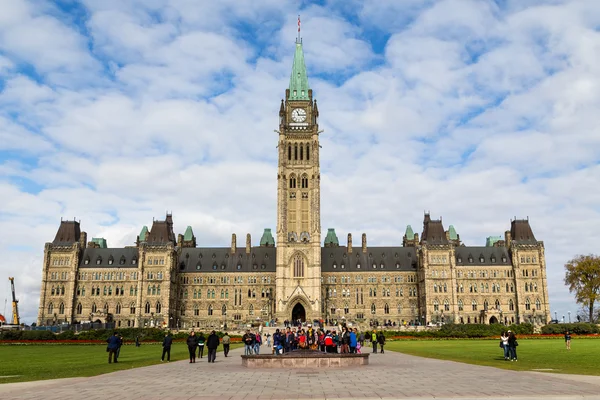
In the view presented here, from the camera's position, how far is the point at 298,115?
403ft

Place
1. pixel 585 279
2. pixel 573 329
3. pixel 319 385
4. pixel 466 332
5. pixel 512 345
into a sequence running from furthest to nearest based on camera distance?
1. pixel 585 279
2. pixel 573 329
3. pixel 466 332
4. pixel 512 345
5. pixel 319 385

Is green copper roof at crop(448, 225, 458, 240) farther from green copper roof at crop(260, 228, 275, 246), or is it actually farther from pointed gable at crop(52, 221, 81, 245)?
pointed gable at crop(52, 221, 81, 245)

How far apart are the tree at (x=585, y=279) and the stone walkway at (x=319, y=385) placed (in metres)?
87.1

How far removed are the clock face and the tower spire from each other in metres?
3.04

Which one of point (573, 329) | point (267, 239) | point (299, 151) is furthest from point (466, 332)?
point (267, 239)

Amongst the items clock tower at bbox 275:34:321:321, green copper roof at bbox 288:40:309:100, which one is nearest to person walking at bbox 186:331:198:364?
clock tower at bbox 275:34:321:321

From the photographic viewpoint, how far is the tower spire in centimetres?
12469

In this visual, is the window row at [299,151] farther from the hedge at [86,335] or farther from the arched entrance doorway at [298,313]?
the hedge at [86,335]

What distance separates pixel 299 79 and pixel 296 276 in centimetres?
4339

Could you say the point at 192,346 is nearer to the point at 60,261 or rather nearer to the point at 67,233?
the point at 60,261

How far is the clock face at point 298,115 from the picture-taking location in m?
122

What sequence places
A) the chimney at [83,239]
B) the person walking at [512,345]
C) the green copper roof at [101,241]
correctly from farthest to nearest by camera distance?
1. the green copper roof at [101,241]
2. the chimney at [83,239]
3. the person walking at [512,345]

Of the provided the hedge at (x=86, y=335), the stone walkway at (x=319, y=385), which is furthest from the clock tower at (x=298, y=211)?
the stone walkway at (x=319, y=385)

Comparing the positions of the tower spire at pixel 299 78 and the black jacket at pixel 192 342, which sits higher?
the tower spire at pixel 299 78
